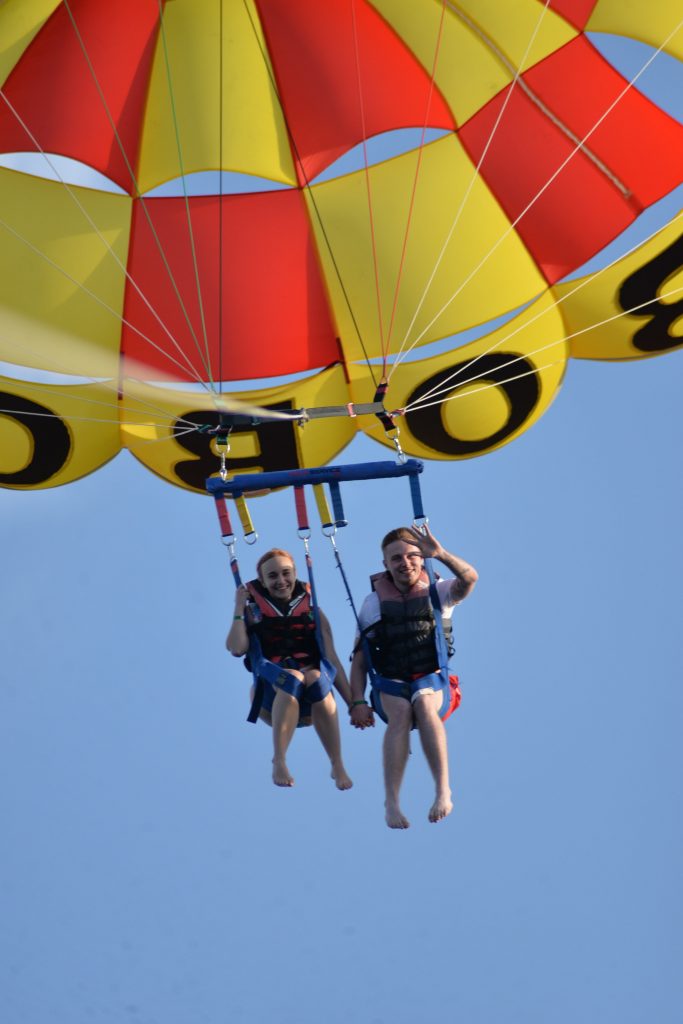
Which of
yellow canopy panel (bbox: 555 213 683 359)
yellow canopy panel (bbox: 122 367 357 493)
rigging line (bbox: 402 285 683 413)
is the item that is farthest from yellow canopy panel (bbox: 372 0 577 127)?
yellow canopy panel (bbox: 122 367 357 493)

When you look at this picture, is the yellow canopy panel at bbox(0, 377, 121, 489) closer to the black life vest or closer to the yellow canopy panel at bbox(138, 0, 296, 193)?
the yellow canopy panel at bbox(138, 0, 296, 193)

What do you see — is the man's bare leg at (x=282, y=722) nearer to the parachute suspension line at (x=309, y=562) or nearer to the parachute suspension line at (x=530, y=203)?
the parachute suspension line at (x=309, y=562)

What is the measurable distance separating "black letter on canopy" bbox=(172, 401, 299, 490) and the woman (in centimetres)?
153

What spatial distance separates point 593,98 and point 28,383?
3005 mm

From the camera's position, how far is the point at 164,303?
764 centimetres

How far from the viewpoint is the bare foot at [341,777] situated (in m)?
6.34

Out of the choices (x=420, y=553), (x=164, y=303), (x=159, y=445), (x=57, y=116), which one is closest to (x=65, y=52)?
(x=57, y=116)

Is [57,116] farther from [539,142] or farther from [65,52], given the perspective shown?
[539,142]

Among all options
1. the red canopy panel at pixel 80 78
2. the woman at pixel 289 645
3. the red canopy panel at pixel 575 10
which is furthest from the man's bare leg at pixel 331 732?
the red canopy panel at pixel 575 10

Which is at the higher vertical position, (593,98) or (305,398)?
(593,98)

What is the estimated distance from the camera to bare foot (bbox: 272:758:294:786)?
6.16m

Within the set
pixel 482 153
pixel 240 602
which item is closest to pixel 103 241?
pixel 482 153

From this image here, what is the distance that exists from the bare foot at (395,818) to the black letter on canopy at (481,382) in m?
2.30

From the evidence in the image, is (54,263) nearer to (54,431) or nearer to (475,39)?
(54,431)
